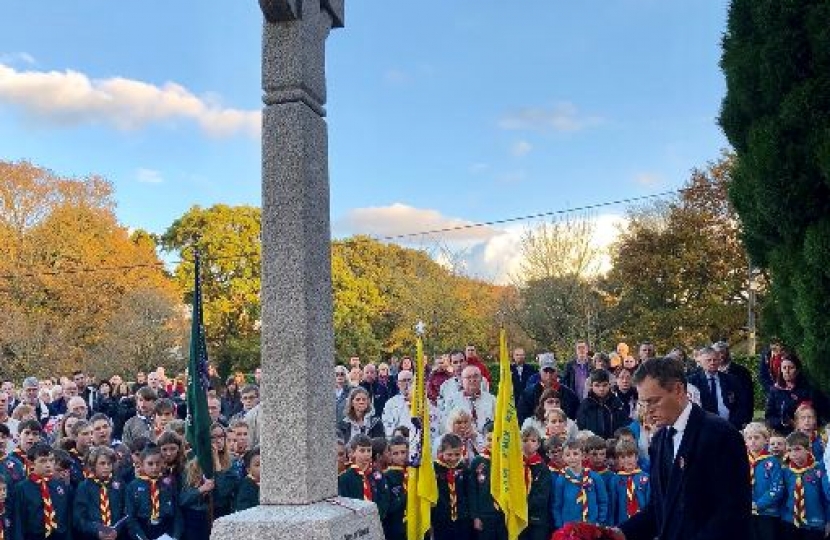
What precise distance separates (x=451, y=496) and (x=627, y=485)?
5.91 ft

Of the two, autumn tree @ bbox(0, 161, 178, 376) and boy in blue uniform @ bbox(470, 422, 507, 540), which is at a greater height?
autumn tree @ bbox(0, 161, 178, 376)

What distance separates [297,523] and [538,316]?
30277 mm

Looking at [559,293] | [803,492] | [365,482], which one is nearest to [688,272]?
[559,293]

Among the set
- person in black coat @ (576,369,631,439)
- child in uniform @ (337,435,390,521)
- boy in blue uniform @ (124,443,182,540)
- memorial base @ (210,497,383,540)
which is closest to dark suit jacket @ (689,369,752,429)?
person in black coat @ (576,369,631,439)

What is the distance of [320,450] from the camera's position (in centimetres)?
499

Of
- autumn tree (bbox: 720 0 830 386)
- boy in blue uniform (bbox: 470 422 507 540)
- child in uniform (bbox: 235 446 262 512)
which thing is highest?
autumn tree (bbox: 720 0 830 386)

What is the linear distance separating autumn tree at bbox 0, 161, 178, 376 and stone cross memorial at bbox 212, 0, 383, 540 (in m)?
33.8

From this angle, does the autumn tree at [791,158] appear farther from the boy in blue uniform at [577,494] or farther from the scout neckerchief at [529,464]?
the scout neckerchief at [529,464]

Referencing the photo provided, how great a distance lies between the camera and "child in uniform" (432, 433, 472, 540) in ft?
31.3

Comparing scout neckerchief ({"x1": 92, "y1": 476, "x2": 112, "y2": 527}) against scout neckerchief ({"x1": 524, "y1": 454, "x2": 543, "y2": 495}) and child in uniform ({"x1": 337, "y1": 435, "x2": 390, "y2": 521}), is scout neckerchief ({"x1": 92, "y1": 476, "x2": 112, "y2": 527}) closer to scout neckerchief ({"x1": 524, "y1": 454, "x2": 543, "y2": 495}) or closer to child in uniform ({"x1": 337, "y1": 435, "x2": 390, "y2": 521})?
child in uniform ({"x1": 337, "y1": 435, "x2": 390, "y2": 521})

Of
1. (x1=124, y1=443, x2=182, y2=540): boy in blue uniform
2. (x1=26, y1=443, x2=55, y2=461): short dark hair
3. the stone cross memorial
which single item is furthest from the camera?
(x1=26, y1=443, x2=55, y2=461): short dark hair

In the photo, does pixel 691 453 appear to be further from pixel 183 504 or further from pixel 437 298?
pixel 437 298

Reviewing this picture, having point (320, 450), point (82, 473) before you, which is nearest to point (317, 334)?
point (320, 450)

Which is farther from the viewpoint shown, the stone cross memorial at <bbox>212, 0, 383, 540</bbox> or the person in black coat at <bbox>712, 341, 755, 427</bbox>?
the person in black coat at <bbox>712, 341, 755, 427</bbox>
